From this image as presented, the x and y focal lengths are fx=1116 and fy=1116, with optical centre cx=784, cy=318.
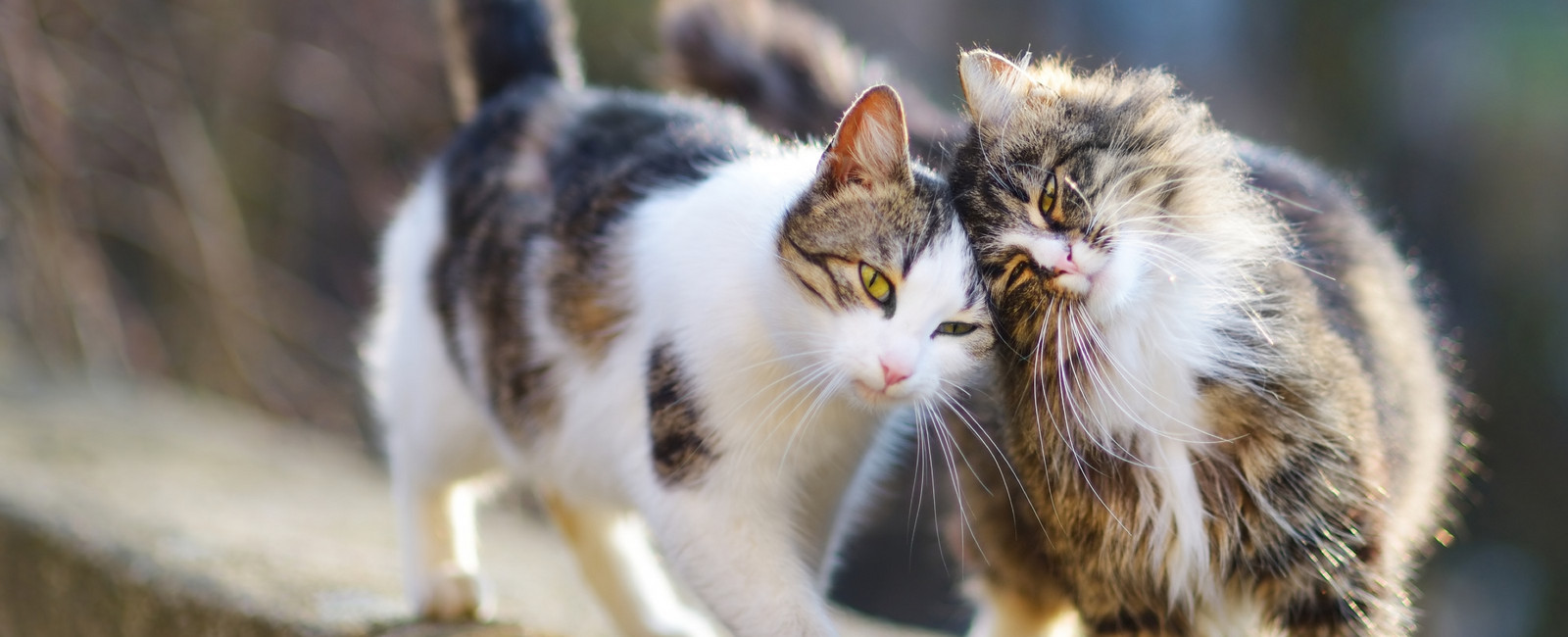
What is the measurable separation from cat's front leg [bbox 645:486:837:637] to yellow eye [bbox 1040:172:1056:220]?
460 millimetres

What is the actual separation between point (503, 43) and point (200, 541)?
3.54ft

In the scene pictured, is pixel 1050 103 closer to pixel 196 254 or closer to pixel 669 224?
pixel 669 224

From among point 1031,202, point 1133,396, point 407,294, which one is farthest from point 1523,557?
point 407,294

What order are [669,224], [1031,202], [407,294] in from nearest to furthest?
[1031,202], [669,224], [407,294]

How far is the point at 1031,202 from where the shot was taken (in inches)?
44.0

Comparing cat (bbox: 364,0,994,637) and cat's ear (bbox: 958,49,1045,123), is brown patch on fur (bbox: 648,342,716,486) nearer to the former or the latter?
cat (bbox: 364,0,994,637)

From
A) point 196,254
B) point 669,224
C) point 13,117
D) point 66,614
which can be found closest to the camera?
point 669,224

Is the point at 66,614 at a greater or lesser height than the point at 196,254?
lesser

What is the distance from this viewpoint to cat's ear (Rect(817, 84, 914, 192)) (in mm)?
1169

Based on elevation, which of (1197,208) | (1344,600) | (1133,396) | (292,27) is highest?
(292,27)

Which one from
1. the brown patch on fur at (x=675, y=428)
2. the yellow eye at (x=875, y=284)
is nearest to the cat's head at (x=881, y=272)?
the yellow eye at (x=875, y=284)

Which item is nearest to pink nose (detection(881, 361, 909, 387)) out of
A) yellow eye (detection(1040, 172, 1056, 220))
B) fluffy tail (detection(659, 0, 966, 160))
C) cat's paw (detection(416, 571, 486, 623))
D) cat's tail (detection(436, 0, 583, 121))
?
yellow eye (detection(1040, 172, 1056, 220))

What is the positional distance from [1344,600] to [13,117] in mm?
3600

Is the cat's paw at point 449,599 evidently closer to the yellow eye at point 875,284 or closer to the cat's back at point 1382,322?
the yellow eye at point 875,284
